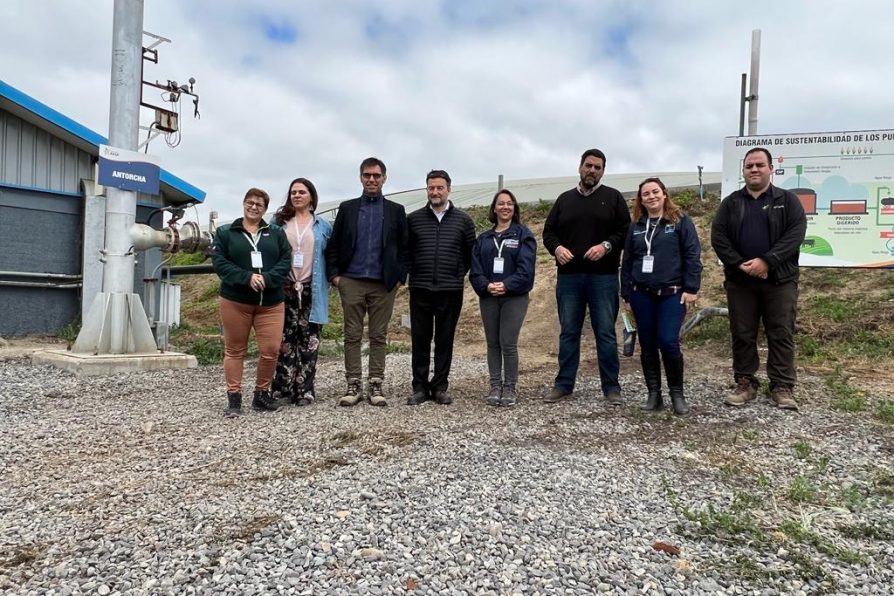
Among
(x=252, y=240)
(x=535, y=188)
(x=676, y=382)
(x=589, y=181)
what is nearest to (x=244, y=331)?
(x=252, y=240)

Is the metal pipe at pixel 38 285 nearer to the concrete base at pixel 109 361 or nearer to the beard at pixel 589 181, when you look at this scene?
the concrete base at pixel 109 361

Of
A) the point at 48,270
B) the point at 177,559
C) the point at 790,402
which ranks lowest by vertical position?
the point at 177,559

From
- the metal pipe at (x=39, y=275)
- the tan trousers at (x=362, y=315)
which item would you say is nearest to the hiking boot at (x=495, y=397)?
the tan trousers at (x=362, y=315)

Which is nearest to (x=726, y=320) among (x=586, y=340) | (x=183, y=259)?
(x=586, y=340)

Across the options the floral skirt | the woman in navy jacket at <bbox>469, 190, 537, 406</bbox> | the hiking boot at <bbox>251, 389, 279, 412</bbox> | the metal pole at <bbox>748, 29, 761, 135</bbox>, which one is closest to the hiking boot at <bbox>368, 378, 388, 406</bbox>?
the floral skirt

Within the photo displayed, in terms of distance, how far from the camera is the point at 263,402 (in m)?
5.36

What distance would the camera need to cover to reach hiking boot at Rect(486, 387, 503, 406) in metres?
5.48

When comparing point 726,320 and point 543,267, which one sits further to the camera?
point 543,267

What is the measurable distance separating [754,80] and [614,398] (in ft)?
15.8

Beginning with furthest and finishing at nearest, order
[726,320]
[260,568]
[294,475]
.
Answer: [726,320] < [294,475] < [260,568]

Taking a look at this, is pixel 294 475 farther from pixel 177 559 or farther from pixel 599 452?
pixel 599 452

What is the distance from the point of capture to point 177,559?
257 cm

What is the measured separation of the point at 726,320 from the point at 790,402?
4422 mm

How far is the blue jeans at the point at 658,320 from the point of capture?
16.5 feet
